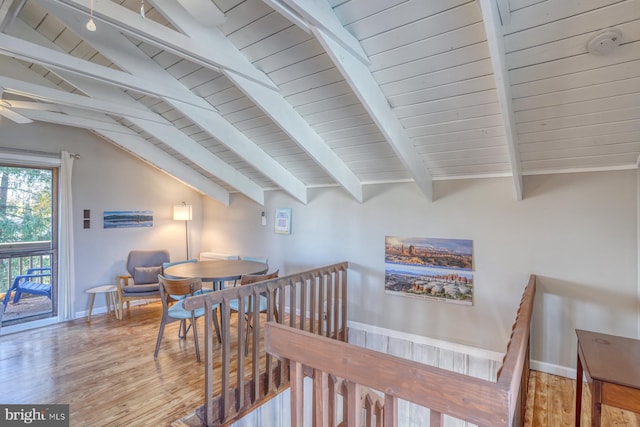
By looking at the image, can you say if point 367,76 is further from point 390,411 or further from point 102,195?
point 102,195

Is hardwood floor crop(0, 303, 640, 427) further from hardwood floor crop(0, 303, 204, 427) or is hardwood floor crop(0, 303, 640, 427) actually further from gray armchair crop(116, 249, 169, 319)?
gray armchair crop(116, 249, 169, 319)

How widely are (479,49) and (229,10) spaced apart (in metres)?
1.59

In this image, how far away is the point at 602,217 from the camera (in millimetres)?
2699

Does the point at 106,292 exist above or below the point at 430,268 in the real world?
below

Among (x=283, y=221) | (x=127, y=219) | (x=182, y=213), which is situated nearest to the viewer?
(x=283, y=221)

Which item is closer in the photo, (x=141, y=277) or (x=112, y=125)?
(x=112, y=125)

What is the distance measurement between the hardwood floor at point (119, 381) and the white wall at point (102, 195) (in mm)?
1014

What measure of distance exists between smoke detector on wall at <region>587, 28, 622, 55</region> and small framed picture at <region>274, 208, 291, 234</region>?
3616 millimetres

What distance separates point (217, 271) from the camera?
351 centimetres

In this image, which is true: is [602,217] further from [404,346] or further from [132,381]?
[132,381]

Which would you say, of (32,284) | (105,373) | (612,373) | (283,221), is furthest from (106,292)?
(612,373)

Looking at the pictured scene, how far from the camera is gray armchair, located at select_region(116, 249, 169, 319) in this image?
425cm

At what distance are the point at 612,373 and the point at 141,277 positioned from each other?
5.06m

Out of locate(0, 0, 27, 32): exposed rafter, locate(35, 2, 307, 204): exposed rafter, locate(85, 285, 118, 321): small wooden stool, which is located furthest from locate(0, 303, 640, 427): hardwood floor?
locate(0, 0, 27, 32): exposed rafter
